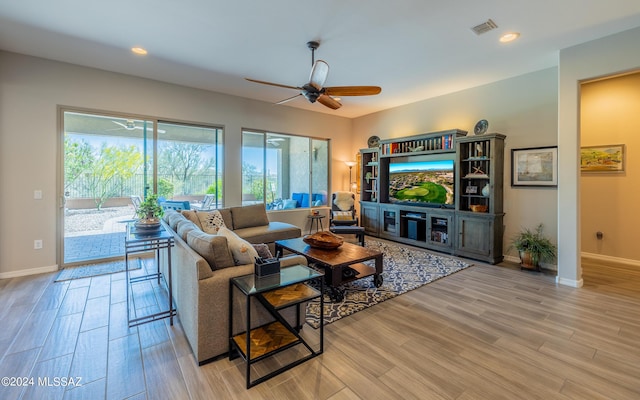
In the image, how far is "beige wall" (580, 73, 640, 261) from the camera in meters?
4.46

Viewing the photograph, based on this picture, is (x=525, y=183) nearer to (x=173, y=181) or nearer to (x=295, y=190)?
(x=295, y=190)

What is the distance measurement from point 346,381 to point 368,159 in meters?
5.64

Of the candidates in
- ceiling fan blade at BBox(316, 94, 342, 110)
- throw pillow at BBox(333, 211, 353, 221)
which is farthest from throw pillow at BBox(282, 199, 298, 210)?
ceiling fan blade at BBox(316, 94, 342, 110)

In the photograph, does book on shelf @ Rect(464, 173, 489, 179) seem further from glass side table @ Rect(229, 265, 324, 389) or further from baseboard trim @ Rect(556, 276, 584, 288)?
glass side table @ Rect(229, 265, 324, 389)

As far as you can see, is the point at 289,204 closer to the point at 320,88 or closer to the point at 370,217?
the point at 370,217

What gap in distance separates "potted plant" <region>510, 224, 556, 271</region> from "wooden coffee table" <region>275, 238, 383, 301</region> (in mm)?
2437

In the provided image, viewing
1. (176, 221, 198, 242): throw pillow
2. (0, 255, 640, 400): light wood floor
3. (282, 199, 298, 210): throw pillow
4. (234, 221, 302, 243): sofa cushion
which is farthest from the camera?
(282, 199, 298, 210): throw pillow

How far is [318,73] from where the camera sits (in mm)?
3129

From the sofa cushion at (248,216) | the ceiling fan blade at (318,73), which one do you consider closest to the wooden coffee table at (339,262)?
the sofa cushion at (248,216)

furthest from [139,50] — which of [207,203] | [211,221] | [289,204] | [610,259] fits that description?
[610,259]

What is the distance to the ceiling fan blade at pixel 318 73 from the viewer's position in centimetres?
302

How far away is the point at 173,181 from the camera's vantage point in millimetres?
5148

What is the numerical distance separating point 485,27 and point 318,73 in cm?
194

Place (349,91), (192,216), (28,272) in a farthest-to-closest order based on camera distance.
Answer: (192,216) → (28,272) → (349,91)
